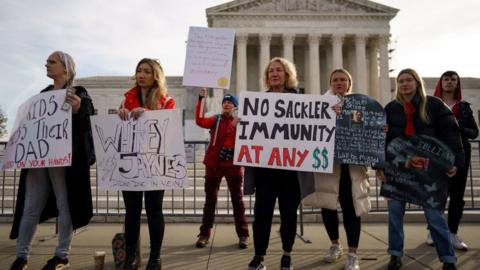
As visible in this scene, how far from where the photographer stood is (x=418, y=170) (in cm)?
434

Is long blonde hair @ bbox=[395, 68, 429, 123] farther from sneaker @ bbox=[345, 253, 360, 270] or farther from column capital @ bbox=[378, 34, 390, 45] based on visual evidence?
column capital @ bbox=[378, 34, 390, 45]

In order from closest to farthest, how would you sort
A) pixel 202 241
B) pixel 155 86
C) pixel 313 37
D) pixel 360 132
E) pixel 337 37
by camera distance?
pixel 155 86 < pixel 360 132 < pixel 202 241 < pixel 313 37 < pixel 337 37

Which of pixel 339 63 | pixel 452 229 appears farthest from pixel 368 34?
pixel 452 229

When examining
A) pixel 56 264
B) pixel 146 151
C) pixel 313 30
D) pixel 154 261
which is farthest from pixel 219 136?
pixel 313 30

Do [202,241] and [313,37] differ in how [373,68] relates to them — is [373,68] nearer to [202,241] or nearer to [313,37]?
[313,37]

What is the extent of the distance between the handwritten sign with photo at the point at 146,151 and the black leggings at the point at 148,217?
16cm

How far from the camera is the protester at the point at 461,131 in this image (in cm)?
553

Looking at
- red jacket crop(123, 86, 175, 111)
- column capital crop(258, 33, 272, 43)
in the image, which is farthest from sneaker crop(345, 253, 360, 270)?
column capital crop(258, 33, 272, 43)

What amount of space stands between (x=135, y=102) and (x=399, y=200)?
10.9 feet

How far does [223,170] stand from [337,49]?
37412 mm

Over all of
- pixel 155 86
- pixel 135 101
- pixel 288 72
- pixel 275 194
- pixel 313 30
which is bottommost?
pixel 275 194

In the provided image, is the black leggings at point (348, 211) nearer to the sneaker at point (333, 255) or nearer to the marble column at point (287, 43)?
the sneaker at point (333, 255)

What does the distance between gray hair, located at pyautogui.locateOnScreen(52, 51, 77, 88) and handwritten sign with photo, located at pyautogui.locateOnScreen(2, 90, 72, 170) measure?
24cm

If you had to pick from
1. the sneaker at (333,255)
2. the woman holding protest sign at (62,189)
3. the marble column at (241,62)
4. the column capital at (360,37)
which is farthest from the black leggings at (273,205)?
the column capital at (360,37)
